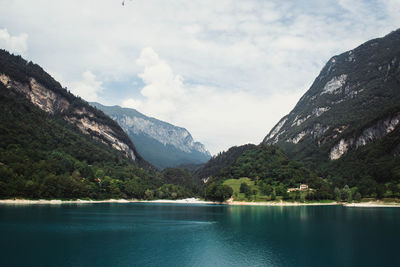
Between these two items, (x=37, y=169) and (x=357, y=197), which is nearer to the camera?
(x=37, y=169)

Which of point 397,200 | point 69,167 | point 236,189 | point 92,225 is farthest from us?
point 236,189

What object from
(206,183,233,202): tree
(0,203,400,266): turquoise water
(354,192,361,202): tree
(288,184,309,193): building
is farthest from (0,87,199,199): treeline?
(354,192,361,202): tree

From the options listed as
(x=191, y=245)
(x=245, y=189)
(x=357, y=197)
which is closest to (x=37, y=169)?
(x=245, y=189)

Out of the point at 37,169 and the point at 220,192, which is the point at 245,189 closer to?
the point at 220,192

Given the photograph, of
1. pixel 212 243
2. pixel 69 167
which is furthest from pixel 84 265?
pixel 69 167

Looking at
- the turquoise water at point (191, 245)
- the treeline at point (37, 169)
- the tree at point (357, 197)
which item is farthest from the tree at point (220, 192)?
the turquoise water at point (191, 245)

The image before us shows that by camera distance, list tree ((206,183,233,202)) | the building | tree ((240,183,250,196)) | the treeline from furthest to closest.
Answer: tree ((206,183,233,202)) < tree ((240,183,250,196)) < the building < the treeline

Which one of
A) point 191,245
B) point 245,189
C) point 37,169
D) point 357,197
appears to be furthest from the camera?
point 245,189

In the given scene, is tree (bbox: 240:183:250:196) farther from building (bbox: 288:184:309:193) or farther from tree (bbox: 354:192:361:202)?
tree (bbox: 354:192:361:202)

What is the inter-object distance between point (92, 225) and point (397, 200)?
13729 cm

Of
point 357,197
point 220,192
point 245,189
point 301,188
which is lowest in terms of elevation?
point 357,197

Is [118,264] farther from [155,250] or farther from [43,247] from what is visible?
[43,247]

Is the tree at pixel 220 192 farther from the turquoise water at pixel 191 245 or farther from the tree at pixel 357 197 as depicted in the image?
the turquoise water at pixel 191 245

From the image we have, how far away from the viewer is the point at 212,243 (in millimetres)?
52469
